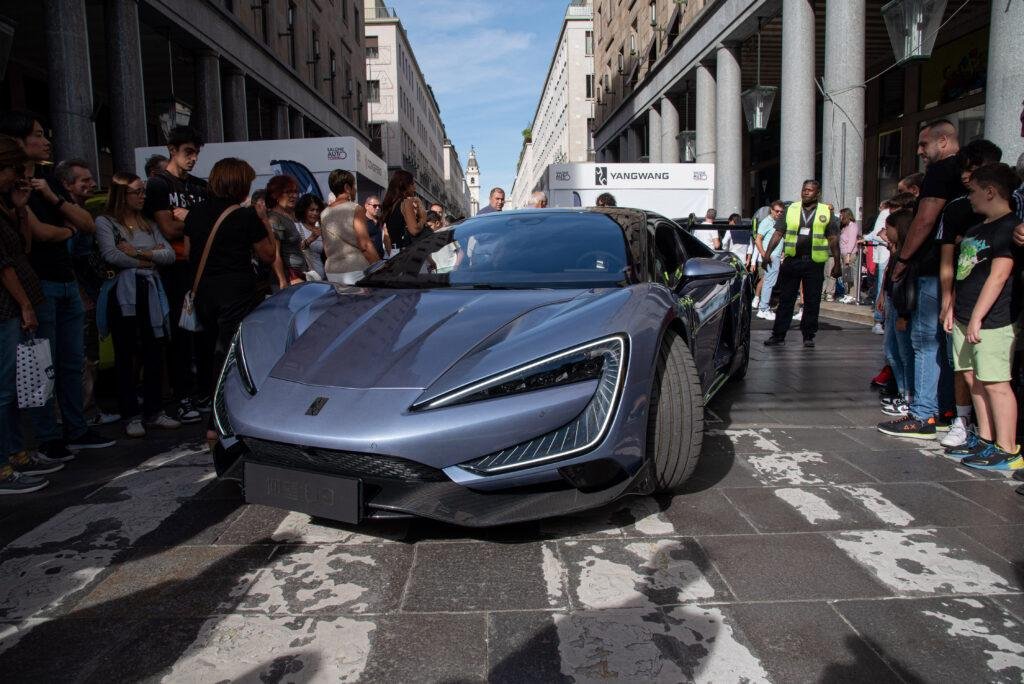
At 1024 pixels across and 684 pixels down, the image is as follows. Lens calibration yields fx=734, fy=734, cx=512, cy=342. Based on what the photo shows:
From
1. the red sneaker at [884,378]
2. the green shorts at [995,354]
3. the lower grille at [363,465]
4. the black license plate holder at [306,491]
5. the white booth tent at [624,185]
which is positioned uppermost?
the white booth tent at [624,185]

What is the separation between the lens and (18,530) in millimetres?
2988

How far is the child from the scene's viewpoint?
4676 millimetres

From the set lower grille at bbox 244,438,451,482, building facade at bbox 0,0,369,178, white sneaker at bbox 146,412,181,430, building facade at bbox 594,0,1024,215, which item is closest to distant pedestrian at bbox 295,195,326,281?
white sneaker at bbox 146,412,181,430

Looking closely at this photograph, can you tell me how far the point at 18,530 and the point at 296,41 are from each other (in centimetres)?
2478

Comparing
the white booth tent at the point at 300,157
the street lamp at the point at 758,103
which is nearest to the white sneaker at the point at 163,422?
the white booth tent at the point at 300,157

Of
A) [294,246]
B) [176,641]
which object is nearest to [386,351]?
[176,641]

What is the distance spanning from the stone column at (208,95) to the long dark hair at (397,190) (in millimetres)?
11593

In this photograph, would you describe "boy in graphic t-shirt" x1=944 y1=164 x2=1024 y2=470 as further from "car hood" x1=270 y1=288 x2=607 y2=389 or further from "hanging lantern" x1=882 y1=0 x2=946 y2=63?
"hanging lantern" x1=882 y1=0 x2=946 y2=63

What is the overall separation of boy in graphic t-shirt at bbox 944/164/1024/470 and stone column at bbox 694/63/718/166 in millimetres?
17644

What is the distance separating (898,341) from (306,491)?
3988mm

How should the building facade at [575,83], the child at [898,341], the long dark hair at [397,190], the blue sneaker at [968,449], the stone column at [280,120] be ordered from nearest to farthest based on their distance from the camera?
the blue sneaker at [968,449]
the child at [898,341]
the long dark hair at [397,190]
the stone column at [280,120]
the building facade at [575,83]

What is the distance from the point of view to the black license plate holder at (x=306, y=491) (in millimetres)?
2318

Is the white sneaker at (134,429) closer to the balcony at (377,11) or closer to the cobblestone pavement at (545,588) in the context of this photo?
the cobblestone pavement at (545,588)

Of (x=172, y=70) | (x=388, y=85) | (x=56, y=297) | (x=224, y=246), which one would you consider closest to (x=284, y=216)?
(x=224, y=246)
